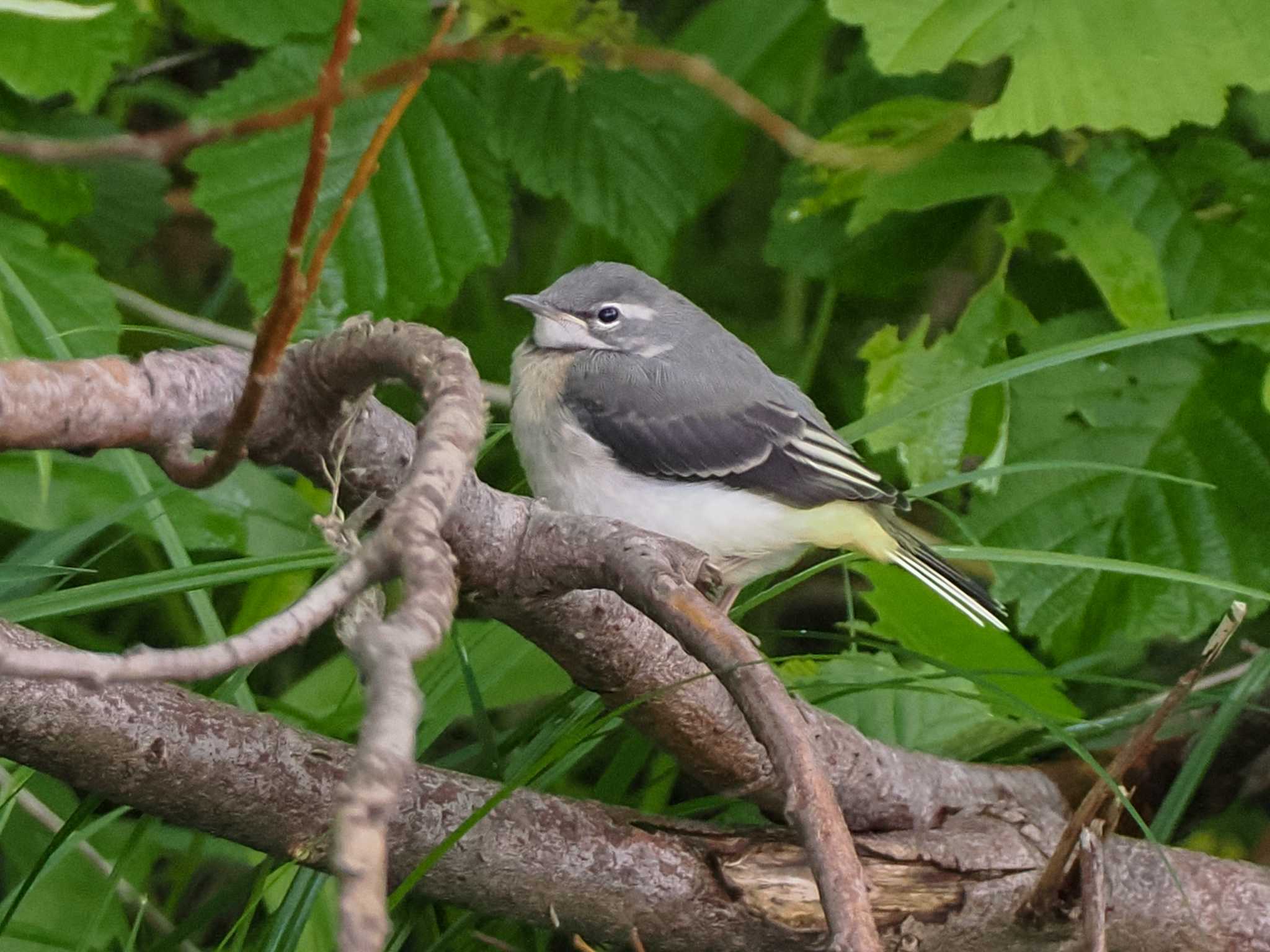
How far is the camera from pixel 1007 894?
2.26 meters

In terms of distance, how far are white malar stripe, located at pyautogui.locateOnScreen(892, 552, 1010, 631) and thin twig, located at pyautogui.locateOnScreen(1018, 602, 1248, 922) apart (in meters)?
0.67

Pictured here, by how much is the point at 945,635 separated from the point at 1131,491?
1.98 feet

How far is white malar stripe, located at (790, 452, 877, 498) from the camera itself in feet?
9.13

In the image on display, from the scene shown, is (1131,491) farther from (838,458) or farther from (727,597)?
(727,597)

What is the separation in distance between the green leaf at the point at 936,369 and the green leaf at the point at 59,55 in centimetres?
162

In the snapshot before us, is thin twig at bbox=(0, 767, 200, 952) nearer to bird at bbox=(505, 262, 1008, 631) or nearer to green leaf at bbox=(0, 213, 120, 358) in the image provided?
green leaf at bbox=(0, 213, 120, 358)

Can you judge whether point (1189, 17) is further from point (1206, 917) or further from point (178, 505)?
point (178, 505)

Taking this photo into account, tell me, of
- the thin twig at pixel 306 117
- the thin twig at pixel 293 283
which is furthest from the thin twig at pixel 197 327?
the thin twig at pixel 306 117

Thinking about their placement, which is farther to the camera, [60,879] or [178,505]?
[178,505]

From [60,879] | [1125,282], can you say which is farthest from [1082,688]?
[60,879]

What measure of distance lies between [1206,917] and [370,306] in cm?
202

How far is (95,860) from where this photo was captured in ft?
8.32

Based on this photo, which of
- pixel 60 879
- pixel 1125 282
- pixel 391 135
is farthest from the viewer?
pixel 391 135

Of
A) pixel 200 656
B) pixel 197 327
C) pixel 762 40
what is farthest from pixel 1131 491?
pixel 200 656
